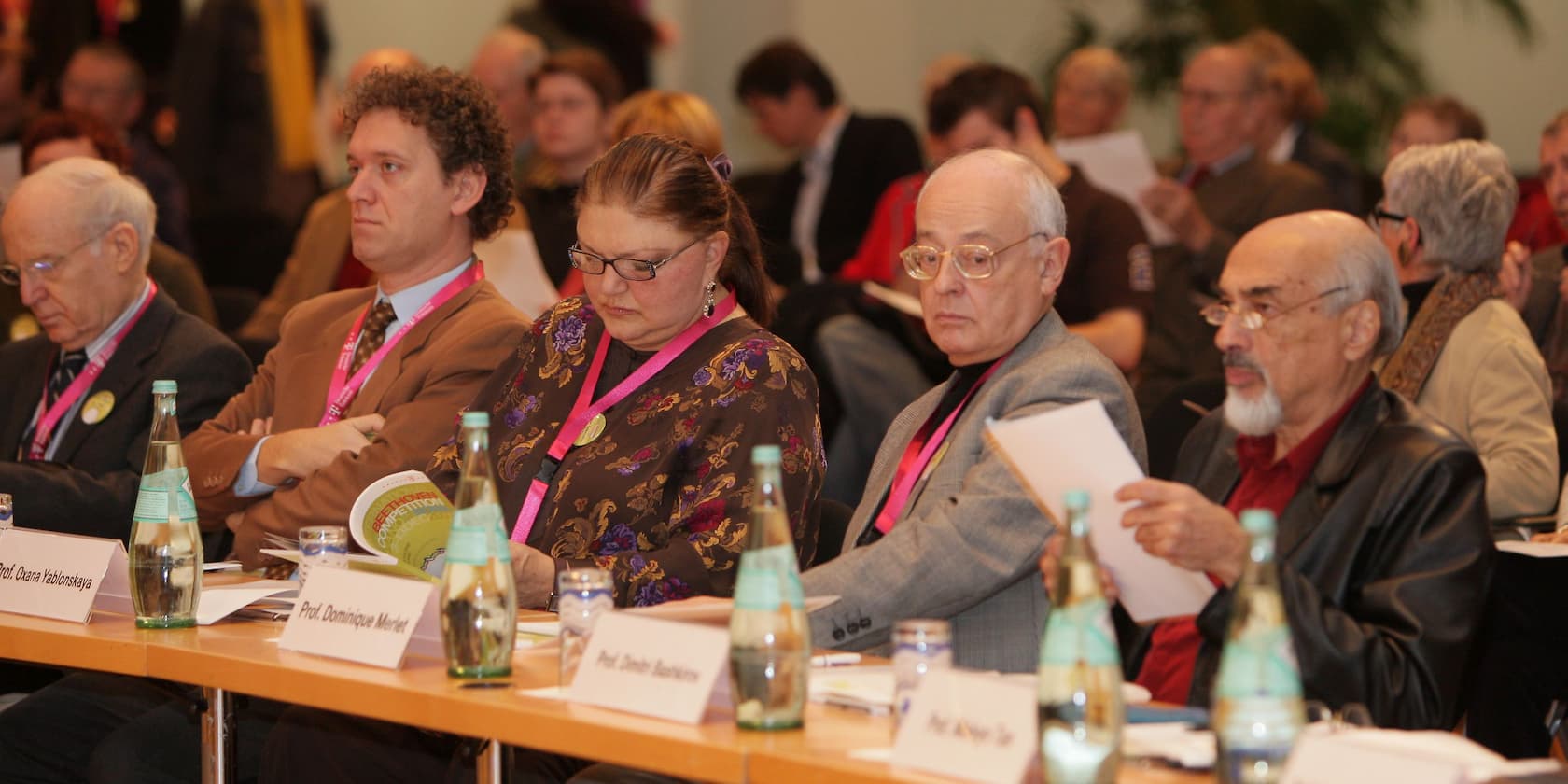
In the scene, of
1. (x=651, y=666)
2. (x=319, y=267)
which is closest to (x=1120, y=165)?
(x=319, y=267)

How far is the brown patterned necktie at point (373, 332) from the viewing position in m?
3.64

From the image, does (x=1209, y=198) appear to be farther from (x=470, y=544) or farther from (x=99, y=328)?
(x=470, y=544)

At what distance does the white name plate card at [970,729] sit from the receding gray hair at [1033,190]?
116cm

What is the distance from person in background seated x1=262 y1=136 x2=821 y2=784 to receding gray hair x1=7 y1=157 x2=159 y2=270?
1.22 m

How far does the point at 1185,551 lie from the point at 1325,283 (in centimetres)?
59

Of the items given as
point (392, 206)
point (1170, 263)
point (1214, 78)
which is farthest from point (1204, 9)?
point (392, 206)

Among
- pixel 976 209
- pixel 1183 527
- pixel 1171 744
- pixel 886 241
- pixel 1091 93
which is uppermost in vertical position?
pixel 1091 93

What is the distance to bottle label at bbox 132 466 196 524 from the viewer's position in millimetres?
2621

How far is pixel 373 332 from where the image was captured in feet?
12.0

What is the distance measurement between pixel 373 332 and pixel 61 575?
102cm

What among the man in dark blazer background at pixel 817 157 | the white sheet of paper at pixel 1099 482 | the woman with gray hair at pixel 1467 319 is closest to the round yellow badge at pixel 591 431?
the white sheet of paper at pixel 1099 482

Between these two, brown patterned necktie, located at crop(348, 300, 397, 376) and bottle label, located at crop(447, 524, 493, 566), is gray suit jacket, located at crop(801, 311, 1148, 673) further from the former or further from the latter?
brown patterned necktie, located at crop(348, 300, 397, 376)

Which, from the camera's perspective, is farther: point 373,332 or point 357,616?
point 373,332

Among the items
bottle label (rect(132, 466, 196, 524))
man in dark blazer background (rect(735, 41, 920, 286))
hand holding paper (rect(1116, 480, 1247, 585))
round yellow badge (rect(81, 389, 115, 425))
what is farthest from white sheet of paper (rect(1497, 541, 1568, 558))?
man in dark blazer background (rect(735, 41, 920, 286))
